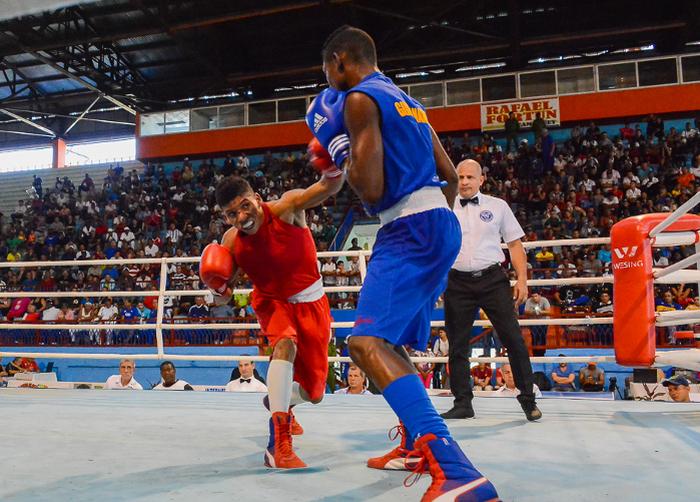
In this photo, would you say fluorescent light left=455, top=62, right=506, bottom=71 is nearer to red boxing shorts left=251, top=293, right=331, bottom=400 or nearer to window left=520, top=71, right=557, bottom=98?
window left=520, top=71, right=557, bottom=98

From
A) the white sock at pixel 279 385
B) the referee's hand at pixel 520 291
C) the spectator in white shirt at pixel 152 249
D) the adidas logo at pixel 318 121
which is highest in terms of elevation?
the spectator in white shirt at pixel 152 249

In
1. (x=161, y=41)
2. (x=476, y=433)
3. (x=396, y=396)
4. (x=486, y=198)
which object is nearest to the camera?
(x=396, y=396)

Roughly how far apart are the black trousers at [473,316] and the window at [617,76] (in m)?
13.7

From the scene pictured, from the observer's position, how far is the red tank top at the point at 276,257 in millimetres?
2543

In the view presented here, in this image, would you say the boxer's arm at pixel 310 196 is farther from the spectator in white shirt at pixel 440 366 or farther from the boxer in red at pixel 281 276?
the spectator in white shirt at pixel 440 366

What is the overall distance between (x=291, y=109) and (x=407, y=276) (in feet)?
51.8

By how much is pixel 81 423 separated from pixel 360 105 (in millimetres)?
2306

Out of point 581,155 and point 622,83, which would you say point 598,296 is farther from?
point 622,83

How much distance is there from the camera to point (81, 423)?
10.0 feet

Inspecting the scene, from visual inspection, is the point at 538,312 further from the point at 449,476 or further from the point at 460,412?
the point at 449,476

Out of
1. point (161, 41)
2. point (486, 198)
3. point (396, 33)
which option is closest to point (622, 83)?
point (396, 33)

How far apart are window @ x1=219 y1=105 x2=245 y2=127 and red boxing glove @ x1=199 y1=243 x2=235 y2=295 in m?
15.6

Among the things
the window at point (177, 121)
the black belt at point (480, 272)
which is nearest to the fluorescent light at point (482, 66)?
the window at point (177, 121)

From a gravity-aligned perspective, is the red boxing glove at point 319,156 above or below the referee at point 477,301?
above
